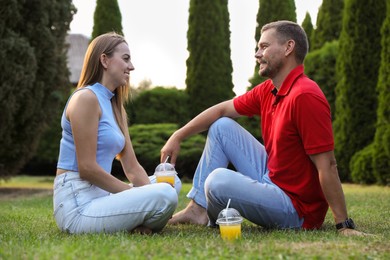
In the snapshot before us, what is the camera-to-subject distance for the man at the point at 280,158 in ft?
12.8

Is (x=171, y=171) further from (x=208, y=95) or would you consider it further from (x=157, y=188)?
(x=208, y=95)

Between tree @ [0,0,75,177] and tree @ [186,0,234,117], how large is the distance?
712 cm

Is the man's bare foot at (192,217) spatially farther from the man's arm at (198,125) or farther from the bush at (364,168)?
the bush at (364,168)

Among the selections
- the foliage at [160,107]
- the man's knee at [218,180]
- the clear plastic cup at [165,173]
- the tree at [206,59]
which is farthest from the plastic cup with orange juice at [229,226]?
the foliage at [160,107]

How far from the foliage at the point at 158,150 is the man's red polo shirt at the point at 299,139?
39.3ft

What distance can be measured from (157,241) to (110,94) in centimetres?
116

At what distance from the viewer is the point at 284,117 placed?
4.05m

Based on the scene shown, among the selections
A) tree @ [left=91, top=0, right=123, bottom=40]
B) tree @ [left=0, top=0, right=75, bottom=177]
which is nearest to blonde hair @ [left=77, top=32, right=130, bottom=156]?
tree @ [left=0, top=0, right=75, bottom=177]

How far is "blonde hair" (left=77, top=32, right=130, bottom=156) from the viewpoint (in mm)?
4082

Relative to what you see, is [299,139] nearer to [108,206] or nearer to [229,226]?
[229,226]

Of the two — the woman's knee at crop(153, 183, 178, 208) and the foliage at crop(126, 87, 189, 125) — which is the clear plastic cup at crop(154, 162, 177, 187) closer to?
the woman's knee at crop(153, 183, 178, 208)

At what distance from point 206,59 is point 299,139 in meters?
16.3

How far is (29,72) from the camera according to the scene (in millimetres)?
12039

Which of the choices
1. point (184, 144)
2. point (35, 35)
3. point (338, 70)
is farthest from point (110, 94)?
point (184, 144)
